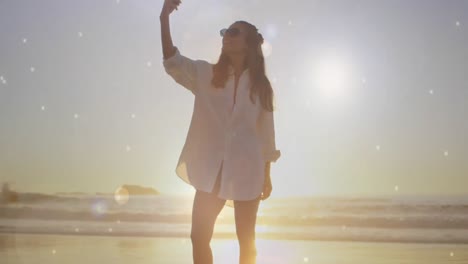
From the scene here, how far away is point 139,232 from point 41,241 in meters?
2.35

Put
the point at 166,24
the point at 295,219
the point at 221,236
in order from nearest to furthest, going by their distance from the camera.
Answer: the point at 166,24, the point at 221,236, the point at 295,219

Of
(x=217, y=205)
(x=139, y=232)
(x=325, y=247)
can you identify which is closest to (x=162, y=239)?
(x=139, y=232)

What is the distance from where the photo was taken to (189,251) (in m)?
7.91

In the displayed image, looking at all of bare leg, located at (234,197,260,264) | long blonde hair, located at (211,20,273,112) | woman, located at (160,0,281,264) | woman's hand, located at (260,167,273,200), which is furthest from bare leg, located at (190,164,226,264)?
long blonde hair, located at (211,20,273,112)

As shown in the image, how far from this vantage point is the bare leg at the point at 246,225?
307 cm

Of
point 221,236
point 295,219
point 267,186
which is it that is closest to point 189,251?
point 221,236

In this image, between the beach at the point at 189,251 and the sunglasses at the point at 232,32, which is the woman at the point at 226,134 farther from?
the beach at the point at 189,251

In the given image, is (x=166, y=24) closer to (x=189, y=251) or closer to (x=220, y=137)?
(x=220, y=137)

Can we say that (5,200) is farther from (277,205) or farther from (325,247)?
(325,247)

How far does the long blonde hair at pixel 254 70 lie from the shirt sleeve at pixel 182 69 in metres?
0.10

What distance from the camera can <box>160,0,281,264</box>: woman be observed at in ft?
9.93

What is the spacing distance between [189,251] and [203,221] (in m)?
5.04

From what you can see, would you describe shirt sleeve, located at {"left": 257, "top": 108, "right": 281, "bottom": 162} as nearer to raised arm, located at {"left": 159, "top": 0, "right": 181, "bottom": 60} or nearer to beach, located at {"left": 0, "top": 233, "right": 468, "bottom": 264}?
raised arm, located at {"left": 159, "top": 0, "right": 181, "bottom": 60}

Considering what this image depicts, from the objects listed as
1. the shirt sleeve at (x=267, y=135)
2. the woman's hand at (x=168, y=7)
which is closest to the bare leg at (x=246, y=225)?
the shirt sleeve at (x=267, y=135)
